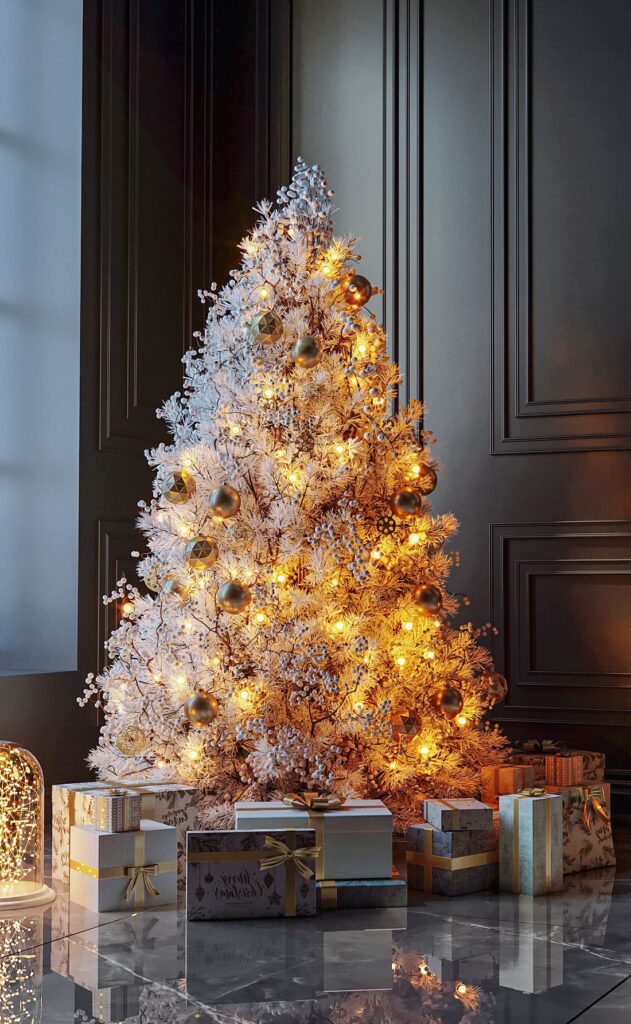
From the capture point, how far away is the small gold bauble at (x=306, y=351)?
9.05ft

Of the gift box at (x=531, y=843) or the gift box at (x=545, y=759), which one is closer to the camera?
the gift box at (x=531, y=843)

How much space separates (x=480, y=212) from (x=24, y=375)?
1.78 m

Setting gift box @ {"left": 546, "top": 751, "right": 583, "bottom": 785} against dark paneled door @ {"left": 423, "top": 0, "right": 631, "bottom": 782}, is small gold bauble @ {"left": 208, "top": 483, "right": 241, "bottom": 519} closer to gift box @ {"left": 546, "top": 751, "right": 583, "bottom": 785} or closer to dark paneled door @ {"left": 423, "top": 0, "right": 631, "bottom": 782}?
gift box @ {"left": 546, "top": 751, "right": 583, "bottom": 785}

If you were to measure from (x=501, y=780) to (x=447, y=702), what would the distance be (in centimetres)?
25

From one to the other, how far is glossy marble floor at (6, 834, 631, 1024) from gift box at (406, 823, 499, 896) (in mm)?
57

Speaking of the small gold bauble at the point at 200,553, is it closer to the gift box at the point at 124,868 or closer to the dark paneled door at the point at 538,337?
the gift box at the point at 124,868

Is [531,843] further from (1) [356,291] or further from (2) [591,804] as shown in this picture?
(1) [356,291]

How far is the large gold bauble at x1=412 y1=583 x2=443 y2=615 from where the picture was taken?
2.80 meters

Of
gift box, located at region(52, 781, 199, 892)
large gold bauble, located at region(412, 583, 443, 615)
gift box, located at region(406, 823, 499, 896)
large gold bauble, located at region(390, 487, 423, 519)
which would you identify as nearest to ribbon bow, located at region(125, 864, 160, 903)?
gift box, located at region(52, 781, 199, 892)

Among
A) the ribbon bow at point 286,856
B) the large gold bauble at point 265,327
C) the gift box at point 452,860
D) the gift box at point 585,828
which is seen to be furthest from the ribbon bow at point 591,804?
the large gold bauble at point 265,327

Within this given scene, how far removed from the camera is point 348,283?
2.89 metres

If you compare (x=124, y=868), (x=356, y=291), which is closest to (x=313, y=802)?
(x=124, y=868)

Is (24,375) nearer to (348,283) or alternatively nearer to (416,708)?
(348,283)

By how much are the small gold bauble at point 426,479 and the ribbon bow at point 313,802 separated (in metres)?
0.93
